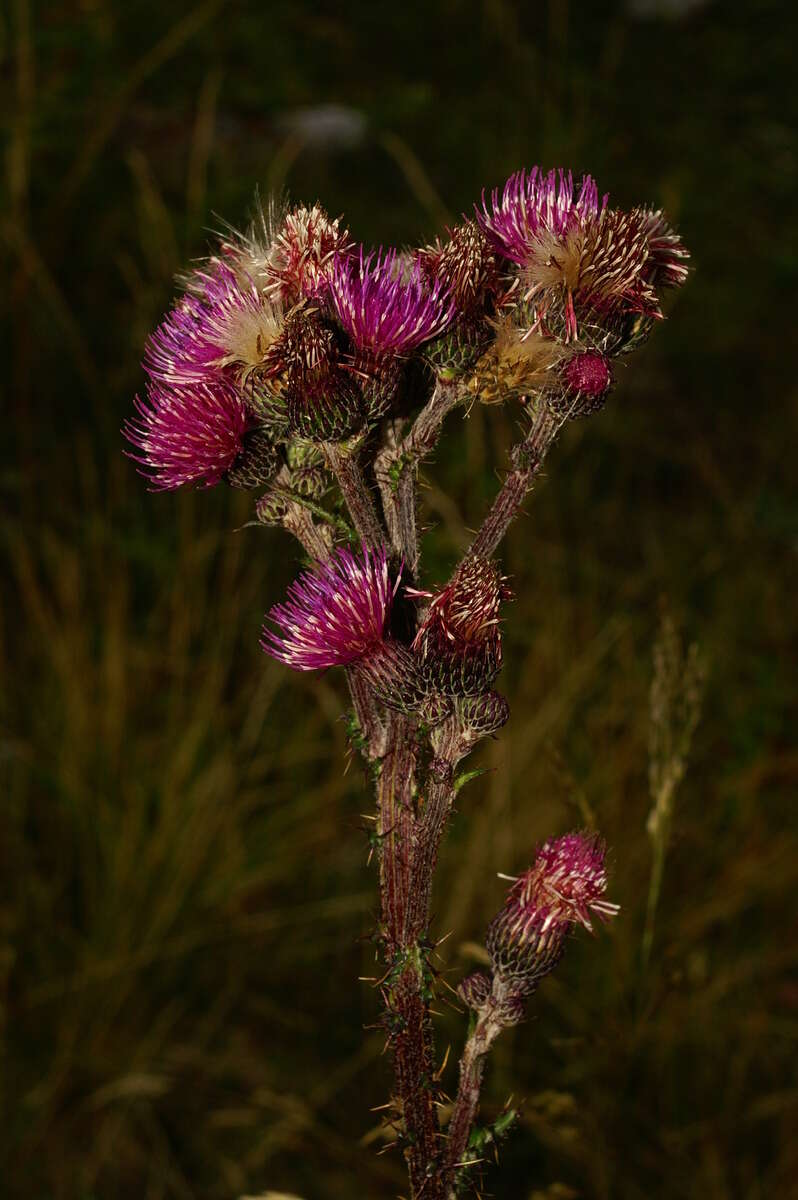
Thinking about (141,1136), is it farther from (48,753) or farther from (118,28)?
(118,28)

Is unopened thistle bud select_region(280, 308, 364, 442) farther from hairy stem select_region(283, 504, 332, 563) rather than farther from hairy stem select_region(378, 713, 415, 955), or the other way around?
hairy stem select_region(378, 713, 415, 955)

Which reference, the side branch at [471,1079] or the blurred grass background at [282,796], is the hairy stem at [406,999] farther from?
the blurred grass background at [282,796]

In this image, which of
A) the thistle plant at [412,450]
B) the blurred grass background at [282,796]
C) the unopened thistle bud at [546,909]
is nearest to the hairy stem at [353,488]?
the thistle plant at [412,450]

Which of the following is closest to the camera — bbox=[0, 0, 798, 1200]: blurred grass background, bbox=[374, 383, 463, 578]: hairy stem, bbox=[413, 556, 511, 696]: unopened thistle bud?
bbox=[413, 556, 511, 696]: unopened thistle bud

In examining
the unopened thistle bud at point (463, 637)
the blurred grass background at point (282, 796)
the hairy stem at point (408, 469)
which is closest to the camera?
the unopened thistle bud at point (463, 637)

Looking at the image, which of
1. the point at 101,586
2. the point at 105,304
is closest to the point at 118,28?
the point at 105,304

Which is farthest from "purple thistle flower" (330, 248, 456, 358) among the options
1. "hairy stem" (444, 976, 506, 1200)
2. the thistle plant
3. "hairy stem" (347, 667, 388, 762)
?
"hairy stem" (444, 976, 506, 1200)
